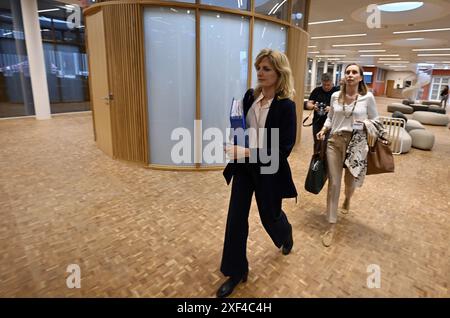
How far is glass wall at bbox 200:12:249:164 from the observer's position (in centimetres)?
450

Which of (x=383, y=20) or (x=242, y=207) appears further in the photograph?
(x=383, y=20)

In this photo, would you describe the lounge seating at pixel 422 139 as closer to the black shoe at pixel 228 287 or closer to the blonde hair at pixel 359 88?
the blonde hair at pixel 359 88

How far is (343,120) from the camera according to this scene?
8.96 feet

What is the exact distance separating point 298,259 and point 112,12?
4.46 m

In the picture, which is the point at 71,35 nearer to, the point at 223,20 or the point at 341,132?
the point at 223,20

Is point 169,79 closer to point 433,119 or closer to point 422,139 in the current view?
point 422,139

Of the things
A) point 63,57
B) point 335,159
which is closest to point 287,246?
point 335,159

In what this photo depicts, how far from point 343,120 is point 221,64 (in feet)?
8.39

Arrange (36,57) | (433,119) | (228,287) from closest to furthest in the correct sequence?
(228,287) → (36,57) → (433,119)

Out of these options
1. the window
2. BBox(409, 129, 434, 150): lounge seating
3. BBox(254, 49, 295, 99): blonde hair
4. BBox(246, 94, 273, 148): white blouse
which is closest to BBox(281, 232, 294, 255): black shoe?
BBox(246, 94, 273, 148): white blouse

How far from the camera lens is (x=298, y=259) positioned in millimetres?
2496

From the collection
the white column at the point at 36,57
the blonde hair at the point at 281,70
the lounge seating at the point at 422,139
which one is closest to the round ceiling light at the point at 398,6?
the lounge seating at the point at 422,139

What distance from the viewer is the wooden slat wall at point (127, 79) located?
441cm
